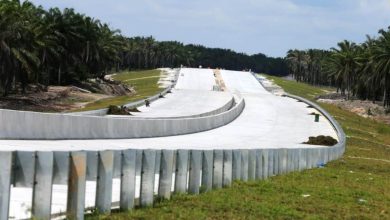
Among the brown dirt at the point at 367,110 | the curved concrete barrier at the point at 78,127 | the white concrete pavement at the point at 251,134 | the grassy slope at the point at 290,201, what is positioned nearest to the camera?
the grassy slope at the point at 290,201

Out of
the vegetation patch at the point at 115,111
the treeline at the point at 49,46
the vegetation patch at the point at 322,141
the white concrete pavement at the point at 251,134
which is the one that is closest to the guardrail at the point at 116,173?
the white concrete pavement at the point at 251,134

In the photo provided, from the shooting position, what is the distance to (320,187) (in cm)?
1997

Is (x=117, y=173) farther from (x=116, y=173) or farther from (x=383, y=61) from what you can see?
(x=383, y=61)

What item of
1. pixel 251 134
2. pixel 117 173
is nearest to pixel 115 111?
pixel 251 134

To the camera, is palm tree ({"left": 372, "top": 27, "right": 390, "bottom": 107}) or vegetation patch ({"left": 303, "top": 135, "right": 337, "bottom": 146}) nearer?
vegetation patch ({"left": 303, "top": 135, "right": 337, "bottom": 146})

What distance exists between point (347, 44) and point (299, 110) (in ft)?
210

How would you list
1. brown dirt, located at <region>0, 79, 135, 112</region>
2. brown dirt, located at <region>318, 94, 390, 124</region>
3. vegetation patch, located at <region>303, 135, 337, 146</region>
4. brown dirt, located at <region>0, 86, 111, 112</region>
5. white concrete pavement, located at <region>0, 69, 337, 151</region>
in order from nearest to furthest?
white concrete pavement, located at <region>0, 69, 337, 151</region>
vegetation patch, located at <region>303, 135, 337, 146</region>
brown dirt, located at <region>0, 86, 111, 112</region>
brown dirt, located at <region>0, 79, 135, 112</region>
brown dirt, located at <region>318, 94, 390, 124</region>

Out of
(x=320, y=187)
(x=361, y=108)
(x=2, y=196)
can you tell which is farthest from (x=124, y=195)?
(x=361, y=108)

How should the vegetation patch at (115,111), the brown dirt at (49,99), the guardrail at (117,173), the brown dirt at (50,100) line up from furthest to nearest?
1. the brown dirt at (49,99)
2. the brown dirt at (50,100)
3. the vegetation patch at (115,111)
4. the guardrail at (117,173)

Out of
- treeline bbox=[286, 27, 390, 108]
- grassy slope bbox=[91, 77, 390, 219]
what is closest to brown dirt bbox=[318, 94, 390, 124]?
treeline bbox=[286, 27, 390, 108]

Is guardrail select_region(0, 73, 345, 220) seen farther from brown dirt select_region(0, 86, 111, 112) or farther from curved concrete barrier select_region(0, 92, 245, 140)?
brown dirt select_region(0, 86, 111, 112)

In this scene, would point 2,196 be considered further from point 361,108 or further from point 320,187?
point 361,108

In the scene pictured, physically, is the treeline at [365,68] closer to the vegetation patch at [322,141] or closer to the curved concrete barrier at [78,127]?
the vegetation patch at [322,141]

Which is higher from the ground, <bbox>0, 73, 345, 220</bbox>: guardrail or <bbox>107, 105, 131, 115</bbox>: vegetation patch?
<bbox>0, 73, 345, 220</bbox>: guardrail
